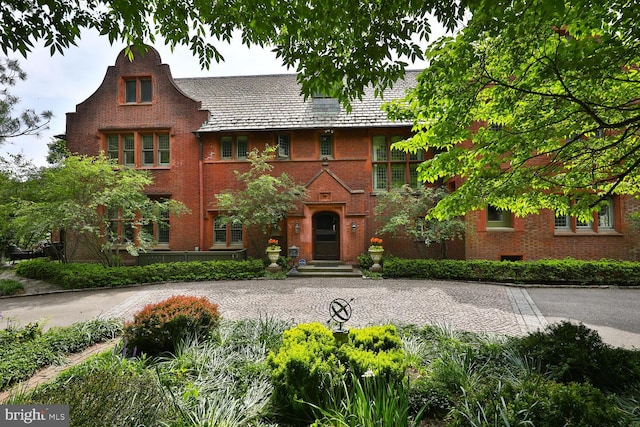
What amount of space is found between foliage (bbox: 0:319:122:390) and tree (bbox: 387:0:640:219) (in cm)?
676

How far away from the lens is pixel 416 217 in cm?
1350

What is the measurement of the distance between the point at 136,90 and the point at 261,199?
9736 millimetres

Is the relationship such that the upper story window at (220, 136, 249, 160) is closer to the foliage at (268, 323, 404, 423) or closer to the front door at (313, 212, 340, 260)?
the front door at (313, 212, 340, 260)

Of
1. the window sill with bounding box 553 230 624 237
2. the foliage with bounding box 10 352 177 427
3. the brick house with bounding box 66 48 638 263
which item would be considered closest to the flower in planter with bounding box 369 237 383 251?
the brick house with bounding box 66 48 638 263

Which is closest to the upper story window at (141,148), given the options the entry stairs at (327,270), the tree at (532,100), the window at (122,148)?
the window at (122,148)

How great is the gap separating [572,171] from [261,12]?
210 inches

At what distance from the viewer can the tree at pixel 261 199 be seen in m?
12.7

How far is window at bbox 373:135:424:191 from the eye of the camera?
48.8ft

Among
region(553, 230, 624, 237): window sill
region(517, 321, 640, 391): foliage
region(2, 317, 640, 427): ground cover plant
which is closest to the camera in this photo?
region(2, 317, 640, 427): ground cover plant

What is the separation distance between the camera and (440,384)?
3336 mm

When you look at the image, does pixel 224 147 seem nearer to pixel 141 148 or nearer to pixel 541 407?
pixel 141 148

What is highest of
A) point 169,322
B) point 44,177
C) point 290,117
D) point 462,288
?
point 290,117

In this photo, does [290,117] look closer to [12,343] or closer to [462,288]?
[462,288]

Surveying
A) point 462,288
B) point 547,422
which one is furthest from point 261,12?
point 462,288
